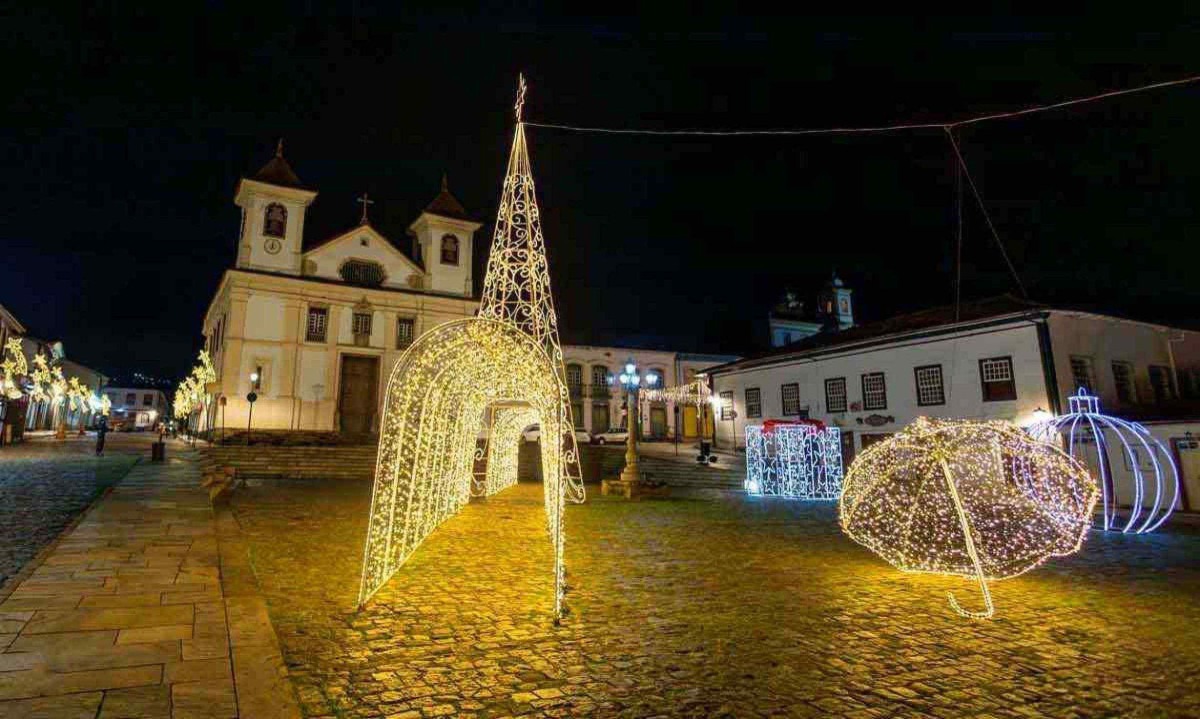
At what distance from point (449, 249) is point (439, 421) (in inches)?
1068

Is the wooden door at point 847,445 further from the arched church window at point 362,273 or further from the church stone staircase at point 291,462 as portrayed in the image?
the arched church window at point 362,273

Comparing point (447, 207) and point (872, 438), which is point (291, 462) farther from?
point (872, 438)

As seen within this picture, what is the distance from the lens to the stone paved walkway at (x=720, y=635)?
12.9 ft

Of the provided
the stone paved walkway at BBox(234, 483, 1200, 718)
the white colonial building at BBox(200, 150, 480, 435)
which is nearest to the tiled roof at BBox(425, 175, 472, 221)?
the white colonial building at BBox(200, 150, 480, 435)

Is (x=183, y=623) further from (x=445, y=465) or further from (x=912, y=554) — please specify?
(x=912, y=554)

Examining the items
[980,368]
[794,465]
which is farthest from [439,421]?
[980,368]

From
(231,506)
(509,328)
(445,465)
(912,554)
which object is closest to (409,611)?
(509,328)

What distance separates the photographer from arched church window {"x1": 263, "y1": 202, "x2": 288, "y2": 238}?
99.2ft

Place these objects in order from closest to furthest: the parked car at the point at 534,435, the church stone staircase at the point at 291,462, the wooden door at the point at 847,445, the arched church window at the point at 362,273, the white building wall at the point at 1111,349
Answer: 1. the white building wall at the point at 1111,349
2. the church stone staircase at the point at 291,462
3. the wooden door at the point at 847,445
4. the arched church window at the point at 362,273
5. the parked car at the point at 534,435

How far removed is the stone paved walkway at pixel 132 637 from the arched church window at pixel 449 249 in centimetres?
2815

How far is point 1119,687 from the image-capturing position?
422cm

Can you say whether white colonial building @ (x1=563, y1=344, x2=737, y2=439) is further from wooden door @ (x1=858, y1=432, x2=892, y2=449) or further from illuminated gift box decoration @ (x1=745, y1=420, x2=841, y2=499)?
illuminated gift box decoration @ (x1=745, y1=420, x2=841, y2=499)

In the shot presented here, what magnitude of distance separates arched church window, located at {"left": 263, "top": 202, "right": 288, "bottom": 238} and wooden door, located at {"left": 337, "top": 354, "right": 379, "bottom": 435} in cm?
724

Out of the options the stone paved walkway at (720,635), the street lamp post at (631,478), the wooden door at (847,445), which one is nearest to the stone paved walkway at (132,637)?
the stone paved walkway at (720,635)
